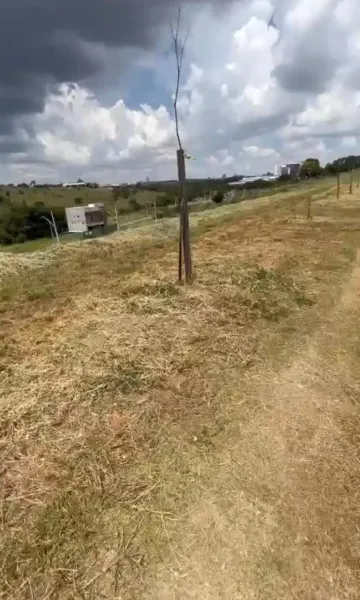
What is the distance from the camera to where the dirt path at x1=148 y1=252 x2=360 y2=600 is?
1.70 m

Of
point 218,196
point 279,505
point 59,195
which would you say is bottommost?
point 279,505

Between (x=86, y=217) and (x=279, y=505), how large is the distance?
18.6 metres

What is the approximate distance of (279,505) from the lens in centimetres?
208

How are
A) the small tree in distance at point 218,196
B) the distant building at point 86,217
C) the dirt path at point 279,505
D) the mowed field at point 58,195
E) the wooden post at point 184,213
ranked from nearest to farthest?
the dirt path at point 279,505
the wooden post at point 184,213
the distant building at point 86,217
the small tree in distance at point 218,196
the mowed field at point 58,195

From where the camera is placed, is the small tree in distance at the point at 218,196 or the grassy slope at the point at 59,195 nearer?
the small tree in distance at the point at 218,196

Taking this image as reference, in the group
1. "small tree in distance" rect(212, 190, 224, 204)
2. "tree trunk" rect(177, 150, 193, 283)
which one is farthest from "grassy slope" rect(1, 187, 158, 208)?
"tree trunk" rect(177, 150, 193, 283)

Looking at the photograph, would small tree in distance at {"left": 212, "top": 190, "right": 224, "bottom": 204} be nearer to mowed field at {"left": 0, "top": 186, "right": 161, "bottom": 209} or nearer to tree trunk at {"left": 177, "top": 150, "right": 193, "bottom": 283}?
mowed field at {"left": 0, "top": 186, "right": 161, "bottom": 209}

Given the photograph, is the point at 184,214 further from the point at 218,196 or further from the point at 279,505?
the point at 218,196

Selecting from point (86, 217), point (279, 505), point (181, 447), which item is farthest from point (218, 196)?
point (279, 505)

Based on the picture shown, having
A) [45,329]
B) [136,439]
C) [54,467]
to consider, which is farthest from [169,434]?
[45,329]

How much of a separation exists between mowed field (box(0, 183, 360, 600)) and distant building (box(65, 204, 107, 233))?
521 inches

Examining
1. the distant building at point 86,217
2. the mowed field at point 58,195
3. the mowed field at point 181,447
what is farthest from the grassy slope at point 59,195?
the mowed field at point 181,447

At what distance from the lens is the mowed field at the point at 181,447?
1762 mm

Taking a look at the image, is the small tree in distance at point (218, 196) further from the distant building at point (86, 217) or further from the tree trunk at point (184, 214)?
the tree trunk at point (184, 214)
